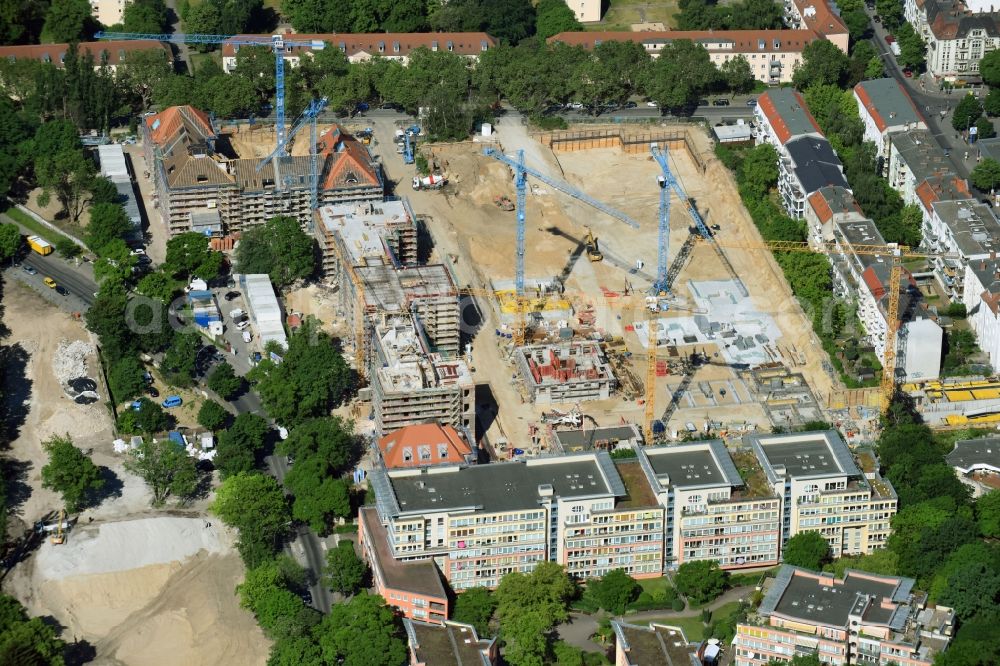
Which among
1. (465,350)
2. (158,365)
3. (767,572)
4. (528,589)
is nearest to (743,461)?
(767,572)

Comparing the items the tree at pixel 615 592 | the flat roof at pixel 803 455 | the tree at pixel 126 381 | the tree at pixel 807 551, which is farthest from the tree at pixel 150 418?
the tree at pixel 807 551

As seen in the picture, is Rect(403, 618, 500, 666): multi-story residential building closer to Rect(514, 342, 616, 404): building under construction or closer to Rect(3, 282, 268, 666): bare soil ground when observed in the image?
Rect(3, 282, 268, 666): bare soil ground

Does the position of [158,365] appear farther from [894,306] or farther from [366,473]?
[894,306]

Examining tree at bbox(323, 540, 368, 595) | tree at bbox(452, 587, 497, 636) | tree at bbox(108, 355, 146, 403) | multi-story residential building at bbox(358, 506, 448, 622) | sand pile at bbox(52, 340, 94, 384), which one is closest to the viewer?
multi-story residential building at bbox(358, 506, 448, 622)

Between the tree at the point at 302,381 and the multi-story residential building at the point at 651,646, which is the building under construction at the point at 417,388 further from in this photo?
the multi-story residential building at the point at 651,646

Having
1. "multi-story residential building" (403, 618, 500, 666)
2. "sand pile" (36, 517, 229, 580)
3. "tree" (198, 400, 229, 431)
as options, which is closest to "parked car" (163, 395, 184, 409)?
"tree" (198, 400, 229, 431)

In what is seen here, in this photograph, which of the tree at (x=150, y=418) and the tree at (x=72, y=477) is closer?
the tree at (x=72, y=477)

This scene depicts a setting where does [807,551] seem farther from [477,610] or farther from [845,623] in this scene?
[477,610]
